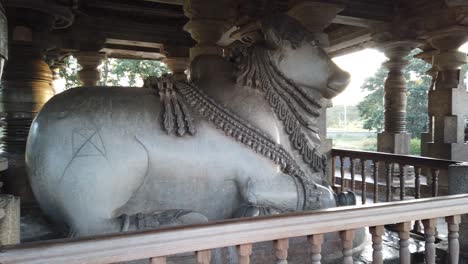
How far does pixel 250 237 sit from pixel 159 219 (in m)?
0.70

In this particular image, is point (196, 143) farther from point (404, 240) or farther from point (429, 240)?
point (429, 240)

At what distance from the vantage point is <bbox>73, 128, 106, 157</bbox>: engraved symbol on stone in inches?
71.8

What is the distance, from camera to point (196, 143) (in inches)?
81.4

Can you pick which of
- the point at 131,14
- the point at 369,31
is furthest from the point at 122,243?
the point at 369,31

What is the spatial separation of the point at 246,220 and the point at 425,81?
19.2 m

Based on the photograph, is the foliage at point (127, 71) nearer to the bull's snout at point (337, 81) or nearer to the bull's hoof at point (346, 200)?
the bull's snout at point (337, 81)

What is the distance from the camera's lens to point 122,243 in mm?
1191


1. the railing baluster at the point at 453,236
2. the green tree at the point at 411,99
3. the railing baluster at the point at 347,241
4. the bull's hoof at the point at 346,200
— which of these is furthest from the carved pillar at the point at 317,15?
the green tree at the point at 411,99

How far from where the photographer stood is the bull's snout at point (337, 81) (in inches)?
99.8

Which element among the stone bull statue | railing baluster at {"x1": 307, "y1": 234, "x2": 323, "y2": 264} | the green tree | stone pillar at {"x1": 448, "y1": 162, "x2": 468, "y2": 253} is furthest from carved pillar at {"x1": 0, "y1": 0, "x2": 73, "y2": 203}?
the green tree

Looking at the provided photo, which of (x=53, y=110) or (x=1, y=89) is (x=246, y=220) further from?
(x=1, y=89)

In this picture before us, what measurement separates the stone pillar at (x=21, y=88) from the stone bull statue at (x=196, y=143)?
1553 millimetres

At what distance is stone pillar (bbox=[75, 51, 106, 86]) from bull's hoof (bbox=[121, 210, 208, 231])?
549cm

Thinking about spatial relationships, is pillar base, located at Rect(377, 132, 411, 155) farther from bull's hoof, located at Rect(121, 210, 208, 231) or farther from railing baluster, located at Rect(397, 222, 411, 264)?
bull's hoof, located at Rect(121, 210, 208, 231)
